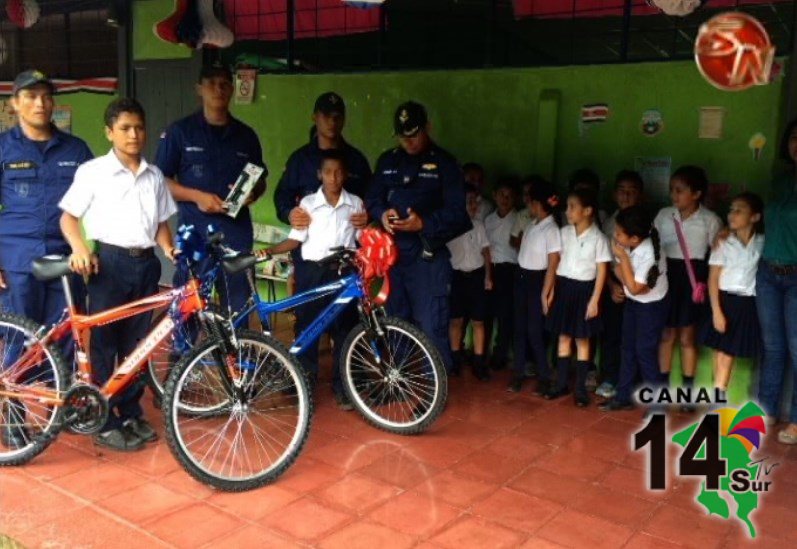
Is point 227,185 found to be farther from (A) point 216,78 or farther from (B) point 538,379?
(B) point 538,379

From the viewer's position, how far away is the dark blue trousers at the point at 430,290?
4.75 meters

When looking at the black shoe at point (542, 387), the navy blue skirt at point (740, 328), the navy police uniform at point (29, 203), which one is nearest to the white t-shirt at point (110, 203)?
the navy police uniform at point (29, 203)

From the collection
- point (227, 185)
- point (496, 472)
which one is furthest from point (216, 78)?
point (496, 472)

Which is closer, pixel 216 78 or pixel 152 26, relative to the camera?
pixel 216 78

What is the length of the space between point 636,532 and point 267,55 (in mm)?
5657

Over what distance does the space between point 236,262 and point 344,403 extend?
1.36 m

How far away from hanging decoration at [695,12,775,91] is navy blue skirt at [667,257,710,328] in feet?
4.45

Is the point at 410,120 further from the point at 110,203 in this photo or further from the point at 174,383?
the point at 174,383

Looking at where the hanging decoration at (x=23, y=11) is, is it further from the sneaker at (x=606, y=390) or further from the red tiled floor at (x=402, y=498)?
the sneaker at (x=606, y=390)

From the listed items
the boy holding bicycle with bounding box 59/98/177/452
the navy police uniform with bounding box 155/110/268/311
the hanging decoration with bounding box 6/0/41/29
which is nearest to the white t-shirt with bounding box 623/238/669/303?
the navy police uniform with bounding box 155/110/268/311

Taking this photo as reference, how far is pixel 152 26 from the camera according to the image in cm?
784

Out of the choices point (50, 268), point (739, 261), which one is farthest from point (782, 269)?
point (50, 268)

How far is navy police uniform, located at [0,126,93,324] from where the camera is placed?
4.07 meters

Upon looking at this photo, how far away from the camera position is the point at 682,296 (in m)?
4.82
